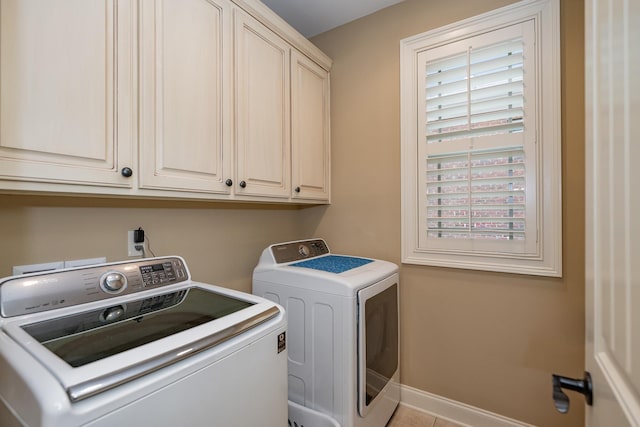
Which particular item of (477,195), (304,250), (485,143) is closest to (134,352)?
(304,250)

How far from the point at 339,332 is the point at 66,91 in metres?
1.39

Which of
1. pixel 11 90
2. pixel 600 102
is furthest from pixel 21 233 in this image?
pixel 600 102

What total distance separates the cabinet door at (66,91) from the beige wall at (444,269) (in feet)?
4.78

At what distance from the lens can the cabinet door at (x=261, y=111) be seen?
1.50 m

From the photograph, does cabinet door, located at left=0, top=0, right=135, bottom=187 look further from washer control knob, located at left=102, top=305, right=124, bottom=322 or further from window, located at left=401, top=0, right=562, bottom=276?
window, located at left=401, top=0, right=562, bottom=276

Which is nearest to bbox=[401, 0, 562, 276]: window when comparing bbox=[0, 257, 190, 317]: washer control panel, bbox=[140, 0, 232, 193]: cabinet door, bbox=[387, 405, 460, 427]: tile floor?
bbox=[387, 405, 460, 427]: tile floor

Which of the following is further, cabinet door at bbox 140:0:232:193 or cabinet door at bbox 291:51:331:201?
cabinet door at bbox 291:51:331:201

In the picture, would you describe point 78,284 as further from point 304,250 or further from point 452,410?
point 452,410

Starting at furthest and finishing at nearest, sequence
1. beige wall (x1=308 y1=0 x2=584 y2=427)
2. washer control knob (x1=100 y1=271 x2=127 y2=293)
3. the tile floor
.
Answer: the tile floor, beige wall (x1=308 y1=0 x2=584 y2=427), washer control knob (x1=100 y1=271 x2=127 y2=293)

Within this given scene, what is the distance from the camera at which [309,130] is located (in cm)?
203

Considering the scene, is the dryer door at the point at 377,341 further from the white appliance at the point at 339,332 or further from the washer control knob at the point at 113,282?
the washer control knob at the point at 113,282

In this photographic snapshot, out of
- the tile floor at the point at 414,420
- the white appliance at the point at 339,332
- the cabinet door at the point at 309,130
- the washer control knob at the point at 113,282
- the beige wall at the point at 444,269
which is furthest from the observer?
the cabinet door at the point at 309,130

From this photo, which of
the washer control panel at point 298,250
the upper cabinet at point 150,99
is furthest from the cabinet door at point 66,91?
the washer control panel at point 298,250

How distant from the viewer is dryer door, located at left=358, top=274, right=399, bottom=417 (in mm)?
1424
